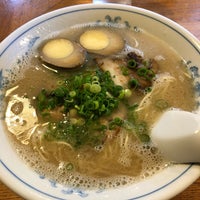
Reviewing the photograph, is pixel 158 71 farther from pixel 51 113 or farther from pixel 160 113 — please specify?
pixel 51 113

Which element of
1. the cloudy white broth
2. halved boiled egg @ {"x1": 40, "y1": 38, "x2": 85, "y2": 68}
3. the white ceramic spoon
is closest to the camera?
the white ceramic spoon

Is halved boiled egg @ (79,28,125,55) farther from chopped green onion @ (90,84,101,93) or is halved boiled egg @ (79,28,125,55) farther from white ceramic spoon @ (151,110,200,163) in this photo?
white ceramic spoon @ (151,110,200,163)

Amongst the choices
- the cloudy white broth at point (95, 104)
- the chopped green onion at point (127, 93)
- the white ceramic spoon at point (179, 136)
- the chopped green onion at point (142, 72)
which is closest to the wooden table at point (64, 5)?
the cloudy white broth at point (95, 104)

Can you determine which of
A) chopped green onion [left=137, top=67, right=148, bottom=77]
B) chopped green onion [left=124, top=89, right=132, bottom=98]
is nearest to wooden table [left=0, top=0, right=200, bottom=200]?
chopped green onion [left=137, top=67, right=148, bottom=77]

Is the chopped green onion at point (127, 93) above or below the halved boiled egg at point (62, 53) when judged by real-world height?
below

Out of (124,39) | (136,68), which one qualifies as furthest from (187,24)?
(136,68)

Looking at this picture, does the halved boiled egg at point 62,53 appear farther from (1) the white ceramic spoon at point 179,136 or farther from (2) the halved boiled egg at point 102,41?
(1) the white ceramic spoon at point 179,136

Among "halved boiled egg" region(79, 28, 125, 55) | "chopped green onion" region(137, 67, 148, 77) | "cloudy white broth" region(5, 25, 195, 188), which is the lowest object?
"cloudy white broth" region(5, 25, 195, 188)

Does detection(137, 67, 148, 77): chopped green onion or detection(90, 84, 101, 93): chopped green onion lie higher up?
detection(137, 67, 148, 77): chopped green onion
